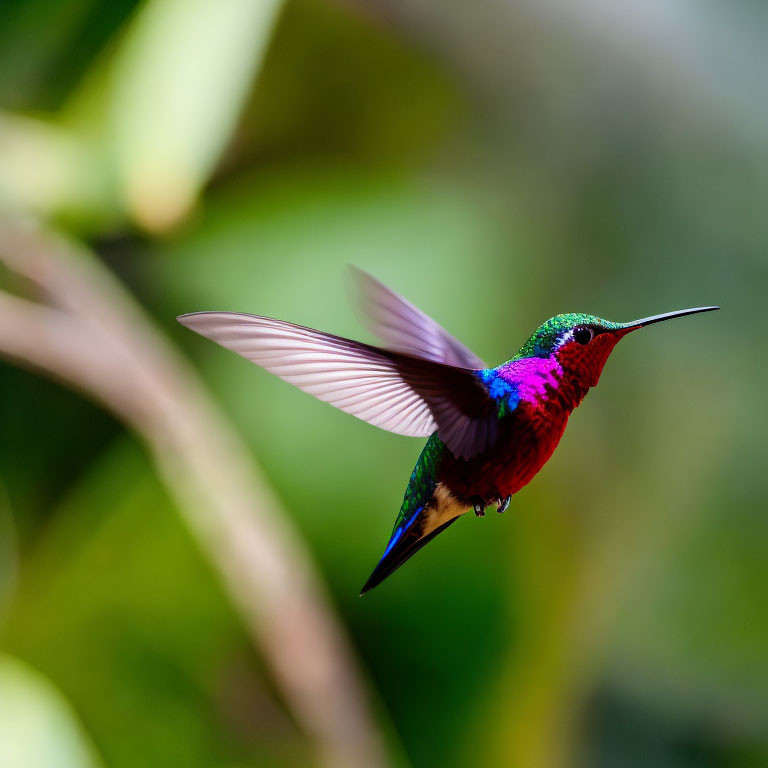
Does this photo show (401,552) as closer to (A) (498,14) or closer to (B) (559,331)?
(B) (559,331)

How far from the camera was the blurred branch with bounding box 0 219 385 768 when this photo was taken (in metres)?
0.77

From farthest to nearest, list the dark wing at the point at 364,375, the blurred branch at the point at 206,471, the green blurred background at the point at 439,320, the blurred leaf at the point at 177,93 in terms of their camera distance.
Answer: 1. the green blurred background at the point at 439,320
2. the blurred leaf at the point at 177,93
3. the blurred branch at the point at 206,471
4. the dark wing at the point at 364,375

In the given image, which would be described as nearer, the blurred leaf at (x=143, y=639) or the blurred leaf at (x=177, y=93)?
the blurred leaf at (x=177, y=93)

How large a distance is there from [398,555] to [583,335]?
0.10 metres

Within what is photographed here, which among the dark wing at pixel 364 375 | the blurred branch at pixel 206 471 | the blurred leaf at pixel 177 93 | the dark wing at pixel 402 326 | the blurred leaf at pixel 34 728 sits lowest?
the blurred leaf at pixel 34 728

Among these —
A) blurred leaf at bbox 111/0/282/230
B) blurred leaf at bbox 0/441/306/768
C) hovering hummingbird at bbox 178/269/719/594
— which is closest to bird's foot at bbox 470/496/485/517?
hovering hummingbird at bbox 178/269/719/594

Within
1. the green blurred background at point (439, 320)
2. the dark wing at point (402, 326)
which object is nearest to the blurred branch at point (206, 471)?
the green blurred background at point (439, 320)

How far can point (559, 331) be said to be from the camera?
0.93ft

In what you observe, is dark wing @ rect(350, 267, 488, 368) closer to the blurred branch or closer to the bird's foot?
the bird's foot

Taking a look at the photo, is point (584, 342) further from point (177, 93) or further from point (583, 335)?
point (177, 93)

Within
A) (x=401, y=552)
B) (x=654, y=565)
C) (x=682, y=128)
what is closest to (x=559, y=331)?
(x=401, y=552)

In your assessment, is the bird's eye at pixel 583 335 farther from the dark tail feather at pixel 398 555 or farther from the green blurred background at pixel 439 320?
the green blurred background at pixel 439 320

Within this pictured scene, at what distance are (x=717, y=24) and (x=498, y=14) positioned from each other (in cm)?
37

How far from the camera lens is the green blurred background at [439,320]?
1.01 m
